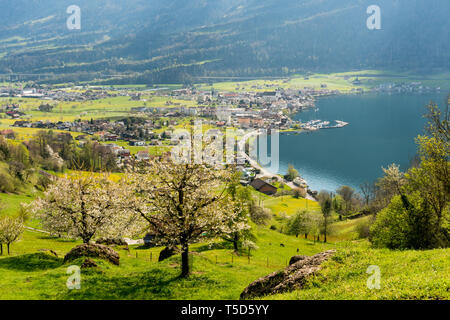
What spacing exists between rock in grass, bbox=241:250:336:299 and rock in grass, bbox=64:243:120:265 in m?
10.2

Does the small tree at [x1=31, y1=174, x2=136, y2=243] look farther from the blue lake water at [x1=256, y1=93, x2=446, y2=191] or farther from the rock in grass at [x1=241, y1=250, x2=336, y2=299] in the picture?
the blue lake water at [x1=256, y1=93, x2=446, y2=191]

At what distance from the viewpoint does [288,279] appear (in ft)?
47.4

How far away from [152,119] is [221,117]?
132 ft

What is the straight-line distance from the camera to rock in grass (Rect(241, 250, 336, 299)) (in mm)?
14031

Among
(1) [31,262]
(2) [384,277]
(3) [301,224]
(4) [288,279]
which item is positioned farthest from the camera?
(3) [301,224]

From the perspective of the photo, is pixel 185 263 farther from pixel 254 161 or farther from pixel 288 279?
pixel 254 161

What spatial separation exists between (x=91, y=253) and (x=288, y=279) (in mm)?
12766

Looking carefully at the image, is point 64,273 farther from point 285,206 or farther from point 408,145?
point 408,145

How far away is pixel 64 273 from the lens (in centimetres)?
1805

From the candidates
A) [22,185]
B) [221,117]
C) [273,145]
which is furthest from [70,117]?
[22,185]

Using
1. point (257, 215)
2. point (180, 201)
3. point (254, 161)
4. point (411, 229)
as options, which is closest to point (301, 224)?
point (257, 215)

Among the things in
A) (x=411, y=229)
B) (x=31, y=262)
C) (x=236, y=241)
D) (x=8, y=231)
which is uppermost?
(x=411, y=229)
